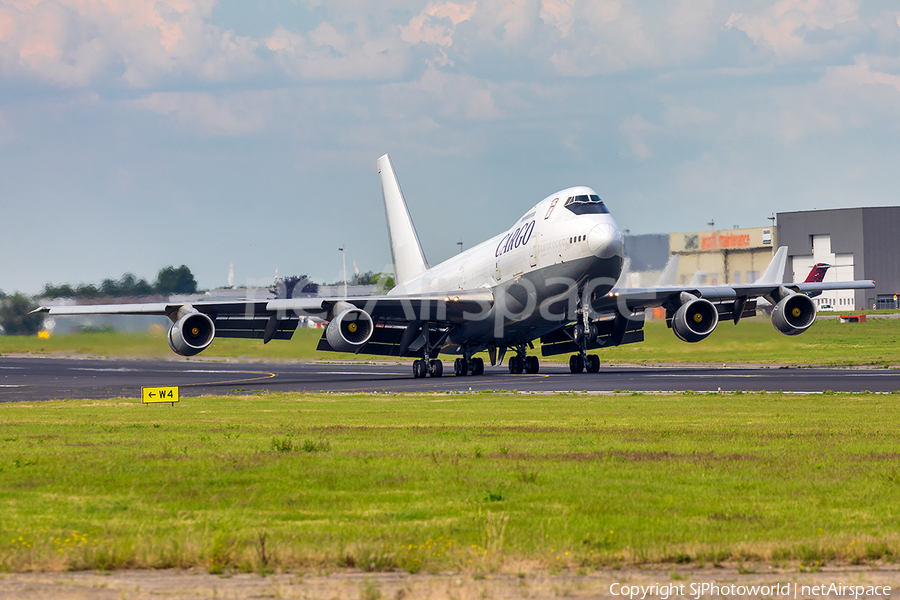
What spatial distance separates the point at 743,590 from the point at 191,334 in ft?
127

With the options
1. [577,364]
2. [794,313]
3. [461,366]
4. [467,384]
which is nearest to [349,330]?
[467,384]

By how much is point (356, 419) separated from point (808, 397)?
14016 mm

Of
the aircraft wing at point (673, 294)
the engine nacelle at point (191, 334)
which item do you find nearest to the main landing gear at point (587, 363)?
the aircraft wing at point (673, 294)

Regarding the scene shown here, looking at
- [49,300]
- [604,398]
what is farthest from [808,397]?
[49,300]

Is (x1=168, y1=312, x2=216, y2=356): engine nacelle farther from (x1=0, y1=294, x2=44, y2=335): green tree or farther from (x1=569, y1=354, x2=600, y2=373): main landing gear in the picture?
(x1=0, y1=294, x2=44, y2=335): green tree

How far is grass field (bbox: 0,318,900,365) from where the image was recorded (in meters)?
52.6

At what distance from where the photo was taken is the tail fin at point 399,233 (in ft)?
205

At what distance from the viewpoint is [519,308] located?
45469mm

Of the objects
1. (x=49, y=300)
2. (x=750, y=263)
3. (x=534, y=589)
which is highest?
(x=750, y=263)

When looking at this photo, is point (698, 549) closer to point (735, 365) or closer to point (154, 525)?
point (154, 525)

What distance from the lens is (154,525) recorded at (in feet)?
36.1

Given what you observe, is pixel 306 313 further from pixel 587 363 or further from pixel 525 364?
pixel 587 363

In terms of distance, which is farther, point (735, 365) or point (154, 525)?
point (735, 365)

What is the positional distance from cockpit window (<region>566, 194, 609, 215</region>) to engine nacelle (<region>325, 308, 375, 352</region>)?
9.98m
